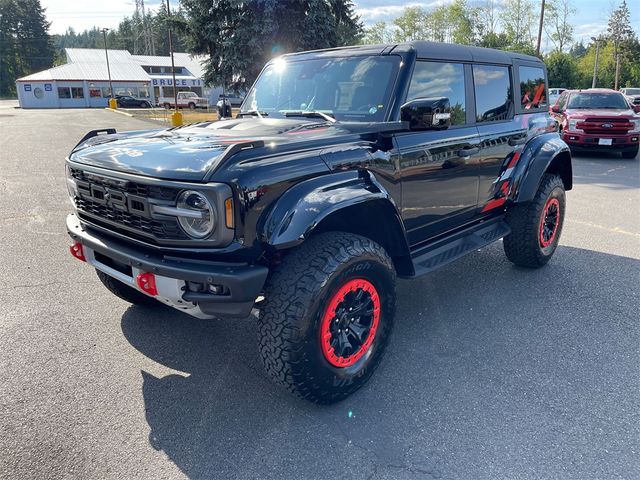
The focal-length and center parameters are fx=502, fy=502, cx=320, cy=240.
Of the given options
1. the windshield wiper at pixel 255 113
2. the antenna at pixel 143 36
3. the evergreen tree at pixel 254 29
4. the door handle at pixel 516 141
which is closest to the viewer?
the windshield wiper at pixel 255 113

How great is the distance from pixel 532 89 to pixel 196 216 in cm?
392

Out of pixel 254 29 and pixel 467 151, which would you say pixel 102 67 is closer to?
pixel 254 29

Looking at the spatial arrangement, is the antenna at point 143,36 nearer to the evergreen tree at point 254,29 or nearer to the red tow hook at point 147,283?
the evergreen tree at point 254,29

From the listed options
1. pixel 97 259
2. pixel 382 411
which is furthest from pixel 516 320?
pixel 97 259

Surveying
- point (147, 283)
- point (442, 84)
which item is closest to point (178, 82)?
point (442, 84)

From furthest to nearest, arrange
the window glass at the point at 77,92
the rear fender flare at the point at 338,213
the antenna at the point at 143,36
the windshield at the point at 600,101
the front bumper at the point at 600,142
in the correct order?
the antenna at the point at 143,36, the window glass at the point at 77,92, the windshield at the point at 600,101, the front bumper at the point at 600,142, the rear fender flare at the point at 338,213

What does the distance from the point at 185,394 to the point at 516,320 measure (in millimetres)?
2503

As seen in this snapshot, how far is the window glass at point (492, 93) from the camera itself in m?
4.12

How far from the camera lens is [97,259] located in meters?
3.04

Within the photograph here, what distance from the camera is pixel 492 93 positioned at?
4293mm

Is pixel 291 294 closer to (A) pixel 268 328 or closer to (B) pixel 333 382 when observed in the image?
(A) pixel 268 328

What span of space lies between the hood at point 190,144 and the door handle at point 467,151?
1.09m

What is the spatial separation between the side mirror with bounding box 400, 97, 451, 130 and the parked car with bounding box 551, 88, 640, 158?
10.3 meters

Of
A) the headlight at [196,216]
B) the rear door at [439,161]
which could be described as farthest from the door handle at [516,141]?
the headlight at [196,216]
